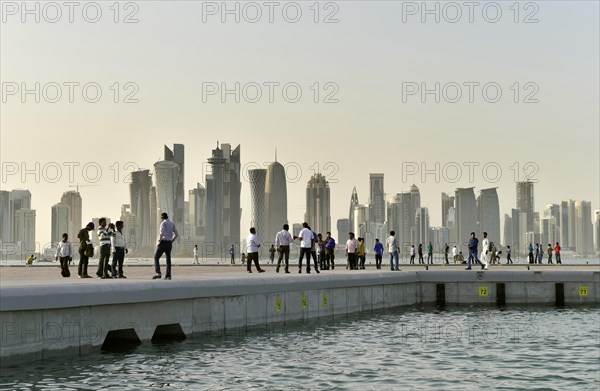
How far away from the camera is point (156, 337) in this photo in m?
22.5

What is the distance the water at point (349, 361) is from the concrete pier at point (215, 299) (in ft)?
1.67

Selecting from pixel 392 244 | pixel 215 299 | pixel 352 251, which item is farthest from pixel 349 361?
pixel 352 251

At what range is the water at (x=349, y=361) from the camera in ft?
54.1

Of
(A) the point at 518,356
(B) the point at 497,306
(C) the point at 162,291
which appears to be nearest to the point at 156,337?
(C) the point at 162,291

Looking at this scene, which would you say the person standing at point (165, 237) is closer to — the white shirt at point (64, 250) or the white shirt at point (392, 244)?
the white shirt at point (64, 250)

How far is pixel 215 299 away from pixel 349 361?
18.3 feet

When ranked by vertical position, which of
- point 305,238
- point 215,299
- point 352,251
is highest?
point 305,238

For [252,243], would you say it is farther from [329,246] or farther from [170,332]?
[329,246]

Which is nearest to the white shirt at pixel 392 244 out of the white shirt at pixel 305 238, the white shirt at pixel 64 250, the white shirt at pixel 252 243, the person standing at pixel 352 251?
the person standing at pixel 352 251

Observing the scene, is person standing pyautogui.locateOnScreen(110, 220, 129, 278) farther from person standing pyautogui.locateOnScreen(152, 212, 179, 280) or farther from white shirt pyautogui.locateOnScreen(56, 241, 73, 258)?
white shirt pyautogui.locateOnScreen(56, 241, 73, 258)

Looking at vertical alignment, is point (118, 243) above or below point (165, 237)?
below

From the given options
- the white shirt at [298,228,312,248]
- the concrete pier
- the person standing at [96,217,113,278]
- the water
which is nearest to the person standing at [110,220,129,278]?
the person standing at [96,217,113,278]

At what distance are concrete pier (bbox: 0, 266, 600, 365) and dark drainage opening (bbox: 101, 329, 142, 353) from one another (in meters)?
0.03

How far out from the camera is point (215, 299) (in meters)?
23.8
